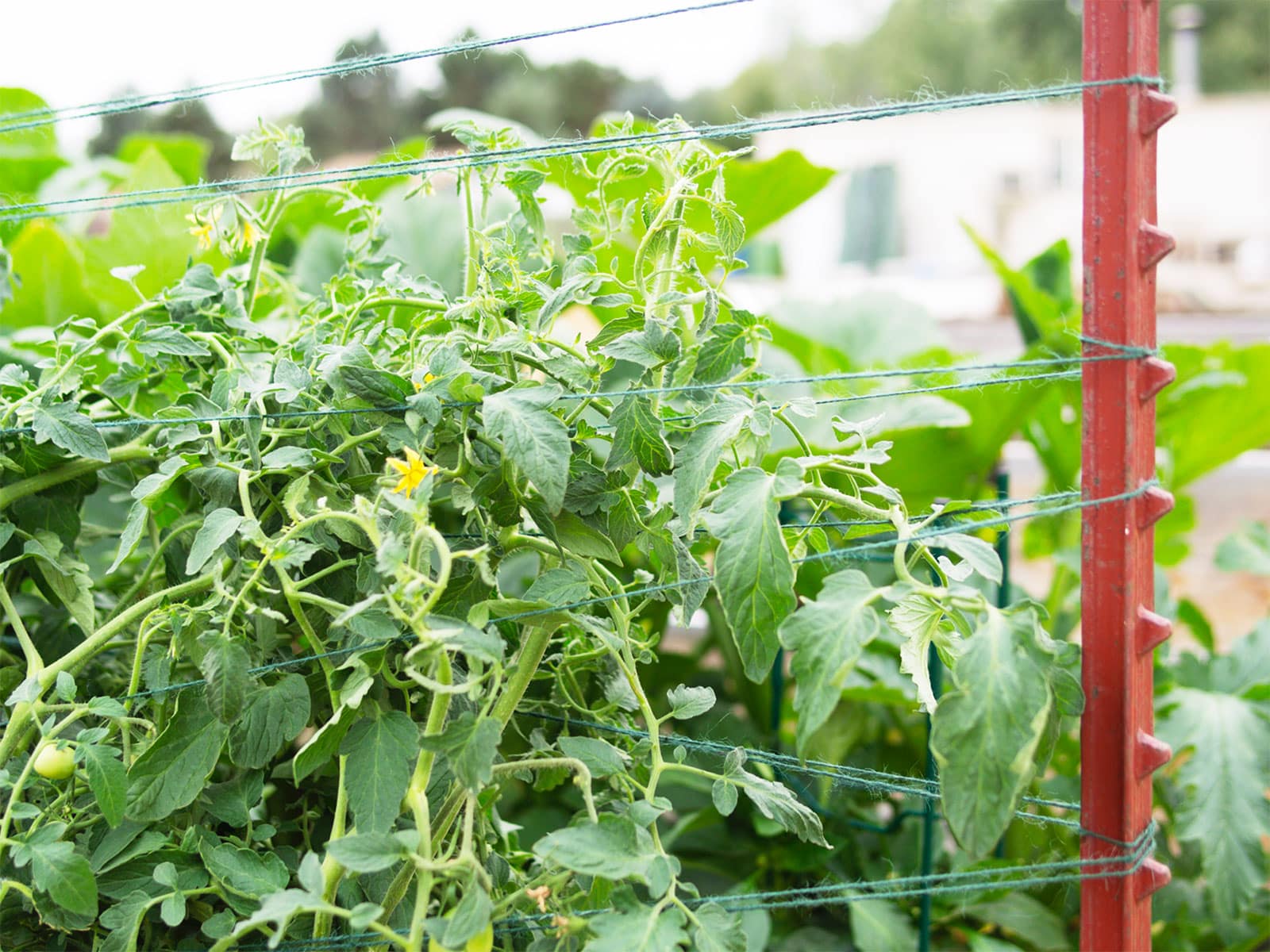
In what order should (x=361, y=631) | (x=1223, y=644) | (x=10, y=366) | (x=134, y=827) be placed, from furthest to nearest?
(x=1223, y=644) → (x=10, y=366) → (x=134, y=827) → (x=361, y=631)

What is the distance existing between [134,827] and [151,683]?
0.10m

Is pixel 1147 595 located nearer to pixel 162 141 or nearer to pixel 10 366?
pixel 10 366

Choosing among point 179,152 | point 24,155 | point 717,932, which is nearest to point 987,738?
point 717,932

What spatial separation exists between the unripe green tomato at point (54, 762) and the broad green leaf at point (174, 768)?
0.13 ft

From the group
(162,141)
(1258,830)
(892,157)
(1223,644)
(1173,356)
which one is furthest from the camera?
(892,157)

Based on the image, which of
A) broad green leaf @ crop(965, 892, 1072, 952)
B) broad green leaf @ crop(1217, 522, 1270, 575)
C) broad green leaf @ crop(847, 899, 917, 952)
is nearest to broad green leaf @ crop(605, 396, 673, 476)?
broad green leaf @ crop(847, 899, 917, 952)

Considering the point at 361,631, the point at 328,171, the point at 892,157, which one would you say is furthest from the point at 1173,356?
the point at 892,157

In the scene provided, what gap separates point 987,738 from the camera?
627mm

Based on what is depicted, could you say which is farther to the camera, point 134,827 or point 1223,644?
point 1223,644

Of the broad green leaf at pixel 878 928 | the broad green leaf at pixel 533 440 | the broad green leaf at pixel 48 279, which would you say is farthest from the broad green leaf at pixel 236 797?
the broad green leaf at pixel 48 279

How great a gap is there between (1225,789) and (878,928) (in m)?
0.43

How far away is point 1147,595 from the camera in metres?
0.86

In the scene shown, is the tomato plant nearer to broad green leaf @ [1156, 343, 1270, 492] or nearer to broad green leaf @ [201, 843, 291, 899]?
broad green leaf @ [201, 843, 291, 899]

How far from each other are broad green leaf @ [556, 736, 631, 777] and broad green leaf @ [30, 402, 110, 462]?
0.42 m
